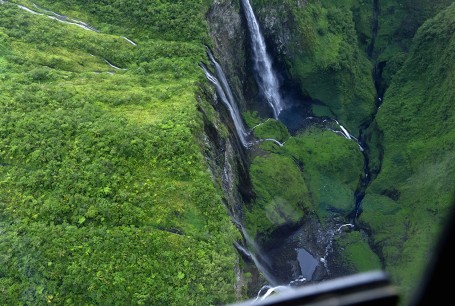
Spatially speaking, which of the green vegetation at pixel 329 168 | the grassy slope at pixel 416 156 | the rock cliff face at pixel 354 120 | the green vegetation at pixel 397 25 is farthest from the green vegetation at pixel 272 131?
the green vegetation at pixel 397 25

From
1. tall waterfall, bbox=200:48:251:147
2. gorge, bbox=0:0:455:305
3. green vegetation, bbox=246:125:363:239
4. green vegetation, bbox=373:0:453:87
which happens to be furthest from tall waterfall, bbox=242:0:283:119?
green vegetation, bbox=373:0:453:87

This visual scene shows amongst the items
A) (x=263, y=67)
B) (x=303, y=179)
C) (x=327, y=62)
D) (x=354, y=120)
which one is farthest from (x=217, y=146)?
(x=354, y=120)

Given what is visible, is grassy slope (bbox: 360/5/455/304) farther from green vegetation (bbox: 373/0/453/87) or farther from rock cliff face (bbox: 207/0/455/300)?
green vegetation (bbox: 373/0/453/87)

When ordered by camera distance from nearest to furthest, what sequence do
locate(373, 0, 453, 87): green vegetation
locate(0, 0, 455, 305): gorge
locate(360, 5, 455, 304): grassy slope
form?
locate(0, 0, 455, 305): gorge, locate(360, 5, 455, 304): grassy slope, locate(373, 0, 453, 87): green vegetation

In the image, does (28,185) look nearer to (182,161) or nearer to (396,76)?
(182,161)

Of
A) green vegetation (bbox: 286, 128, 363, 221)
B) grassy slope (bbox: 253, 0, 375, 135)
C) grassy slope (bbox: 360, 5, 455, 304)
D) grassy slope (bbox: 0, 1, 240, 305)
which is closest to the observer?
grassy slope (bbox: 0, 1, 240, 305)
